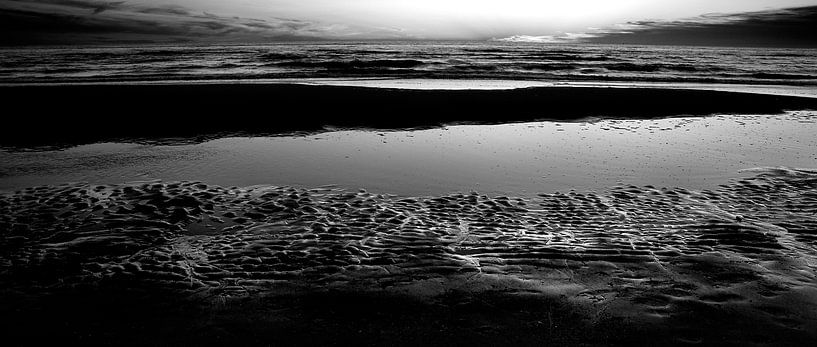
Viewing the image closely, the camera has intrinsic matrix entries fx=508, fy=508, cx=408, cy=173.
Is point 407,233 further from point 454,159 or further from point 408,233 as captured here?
point 454,159

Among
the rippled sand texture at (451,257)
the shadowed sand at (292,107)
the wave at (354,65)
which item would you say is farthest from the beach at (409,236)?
the wave at (354,65)

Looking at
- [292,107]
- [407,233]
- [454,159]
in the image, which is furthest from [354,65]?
[407,233]

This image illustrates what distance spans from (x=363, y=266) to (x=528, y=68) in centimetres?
3355

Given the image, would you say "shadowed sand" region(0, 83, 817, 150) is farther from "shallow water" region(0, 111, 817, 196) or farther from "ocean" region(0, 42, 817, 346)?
"shallow water" region(0, 111, 817, 196)

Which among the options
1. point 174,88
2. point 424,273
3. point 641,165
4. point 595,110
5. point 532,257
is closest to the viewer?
point 424,273

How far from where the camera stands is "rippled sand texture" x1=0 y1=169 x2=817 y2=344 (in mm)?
3936

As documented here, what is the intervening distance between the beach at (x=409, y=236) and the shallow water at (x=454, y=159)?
65 mm

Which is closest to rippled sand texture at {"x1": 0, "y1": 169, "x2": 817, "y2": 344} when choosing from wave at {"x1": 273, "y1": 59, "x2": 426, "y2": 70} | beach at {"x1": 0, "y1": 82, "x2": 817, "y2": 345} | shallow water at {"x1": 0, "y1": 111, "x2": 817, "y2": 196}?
beach at {"x1": 0, "y1": 82, "x2": 817, "y2": 345}

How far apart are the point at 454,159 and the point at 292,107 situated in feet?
25.3

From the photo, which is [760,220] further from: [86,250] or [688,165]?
[86,250]

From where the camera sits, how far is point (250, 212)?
250 inches

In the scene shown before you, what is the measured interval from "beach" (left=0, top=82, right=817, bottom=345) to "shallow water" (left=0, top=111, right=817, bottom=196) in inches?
2.6

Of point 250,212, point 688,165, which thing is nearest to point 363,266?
point 250,212

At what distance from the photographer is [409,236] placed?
5.60 meters
